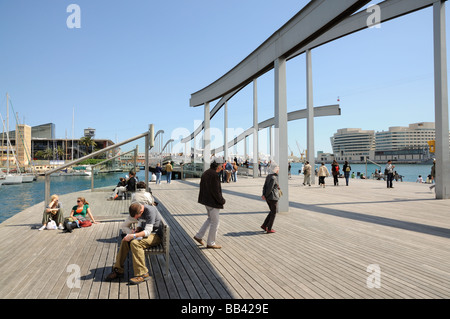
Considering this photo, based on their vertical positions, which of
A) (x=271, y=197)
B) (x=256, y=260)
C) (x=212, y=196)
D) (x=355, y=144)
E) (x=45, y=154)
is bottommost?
(x=256, y=260)

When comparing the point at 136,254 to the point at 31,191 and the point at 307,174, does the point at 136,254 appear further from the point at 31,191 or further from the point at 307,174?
the point at 31,191

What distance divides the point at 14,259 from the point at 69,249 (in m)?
0.84

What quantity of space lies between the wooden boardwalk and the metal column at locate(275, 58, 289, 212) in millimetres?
738

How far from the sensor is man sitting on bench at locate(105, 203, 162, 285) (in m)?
3.82

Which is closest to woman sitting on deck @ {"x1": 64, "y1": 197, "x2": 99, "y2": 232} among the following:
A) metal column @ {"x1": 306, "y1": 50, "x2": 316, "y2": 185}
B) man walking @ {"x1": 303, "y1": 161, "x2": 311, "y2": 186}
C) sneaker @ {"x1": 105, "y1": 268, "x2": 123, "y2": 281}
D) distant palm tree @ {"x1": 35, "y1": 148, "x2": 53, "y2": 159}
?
sneaker @ {"x1": 105, "y1": 268, "x2": 123, "y2": 281}

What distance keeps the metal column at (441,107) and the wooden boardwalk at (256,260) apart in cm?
330

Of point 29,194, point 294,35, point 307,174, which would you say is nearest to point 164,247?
point 294,35

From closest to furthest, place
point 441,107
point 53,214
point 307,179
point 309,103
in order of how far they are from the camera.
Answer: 1. point 53,214
2. point 441,107
3. point 307,179
4. point 309,103

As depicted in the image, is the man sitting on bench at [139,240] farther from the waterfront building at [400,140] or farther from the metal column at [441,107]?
the waterfront building at [400,140]

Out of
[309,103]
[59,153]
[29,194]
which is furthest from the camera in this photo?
[59,153]

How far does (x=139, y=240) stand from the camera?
4.01 m

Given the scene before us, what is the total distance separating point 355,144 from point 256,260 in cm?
15935

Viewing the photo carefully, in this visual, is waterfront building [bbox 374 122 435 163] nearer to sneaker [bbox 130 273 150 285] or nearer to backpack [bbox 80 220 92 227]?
backpack [bbox 80 220 92 227]
